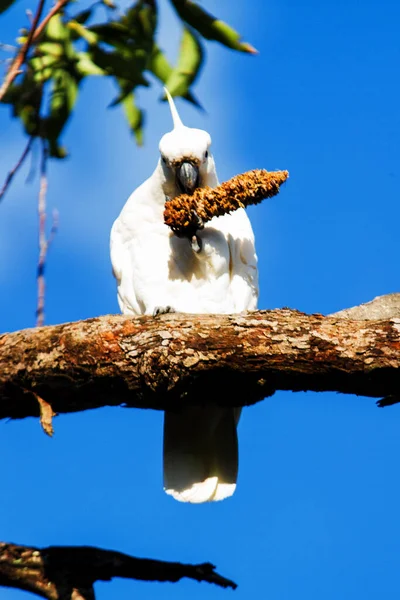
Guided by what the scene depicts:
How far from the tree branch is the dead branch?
0.50 m

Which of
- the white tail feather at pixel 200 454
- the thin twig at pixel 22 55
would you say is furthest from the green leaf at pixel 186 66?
the white tail feather at pixel 200 454

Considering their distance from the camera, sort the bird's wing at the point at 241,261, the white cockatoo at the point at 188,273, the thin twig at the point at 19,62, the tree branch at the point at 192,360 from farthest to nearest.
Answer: the bird's wing at the point at 241,261 → the white cockatoo at the point at 188,273 → the tree branch at the point at 192,360 → the thin twig at the point at 19,62

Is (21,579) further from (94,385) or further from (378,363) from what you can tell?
(378,363)

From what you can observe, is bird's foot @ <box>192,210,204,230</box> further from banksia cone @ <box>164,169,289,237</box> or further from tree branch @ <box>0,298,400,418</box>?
tree branch @ <box>0,298,400,418</box>

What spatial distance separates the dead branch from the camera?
7.48 feet

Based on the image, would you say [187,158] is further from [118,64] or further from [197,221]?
[118,64]

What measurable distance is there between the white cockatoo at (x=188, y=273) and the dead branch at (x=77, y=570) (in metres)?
0.91

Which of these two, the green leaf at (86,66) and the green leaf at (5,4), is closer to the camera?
the green leaf at (5,4)

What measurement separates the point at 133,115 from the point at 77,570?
1636mm

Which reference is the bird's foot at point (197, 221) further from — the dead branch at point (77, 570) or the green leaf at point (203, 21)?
the dead branch at point (77, 570)

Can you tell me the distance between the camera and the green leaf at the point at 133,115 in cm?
298

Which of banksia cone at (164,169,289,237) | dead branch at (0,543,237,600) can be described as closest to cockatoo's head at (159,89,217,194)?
banksia cone at (164,169,289,237)

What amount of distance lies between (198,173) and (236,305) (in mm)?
598

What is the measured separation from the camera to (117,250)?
3.62 meters
